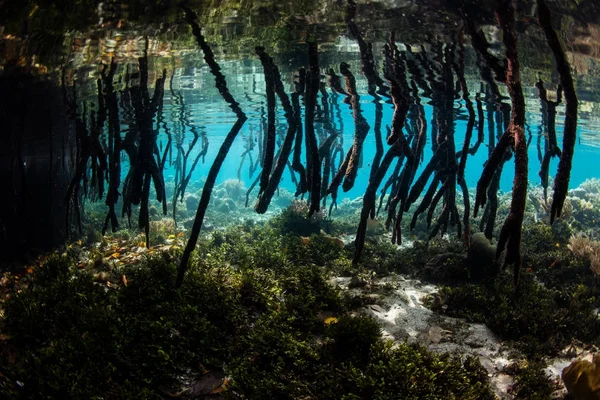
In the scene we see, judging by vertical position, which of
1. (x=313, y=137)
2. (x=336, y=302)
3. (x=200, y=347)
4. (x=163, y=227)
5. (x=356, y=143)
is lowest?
(x=163, y=227)

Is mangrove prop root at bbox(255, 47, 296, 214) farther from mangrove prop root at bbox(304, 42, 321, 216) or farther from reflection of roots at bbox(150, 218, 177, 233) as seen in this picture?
reflection of roots at bbox(150, 218, 177, 233)

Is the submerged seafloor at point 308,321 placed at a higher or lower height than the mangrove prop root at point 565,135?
Result: lower

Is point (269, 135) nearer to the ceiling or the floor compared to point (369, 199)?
nearer to the ceiling

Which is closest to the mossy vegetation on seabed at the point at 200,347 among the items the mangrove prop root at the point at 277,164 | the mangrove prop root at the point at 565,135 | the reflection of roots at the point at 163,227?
the mangrove prop root at the point at 277,164

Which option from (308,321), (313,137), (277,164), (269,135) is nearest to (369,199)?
(313,137)

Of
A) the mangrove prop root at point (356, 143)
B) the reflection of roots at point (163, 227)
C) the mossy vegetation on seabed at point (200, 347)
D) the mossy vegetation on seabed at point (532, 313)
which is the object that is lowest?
the reflection of roots at point (163, 227)

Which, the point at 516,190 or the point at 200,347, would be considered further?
the point at 200,347

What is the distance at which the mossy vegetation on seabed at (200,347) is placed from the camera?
4168 millimetres

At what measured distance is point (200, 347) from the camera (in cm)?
479

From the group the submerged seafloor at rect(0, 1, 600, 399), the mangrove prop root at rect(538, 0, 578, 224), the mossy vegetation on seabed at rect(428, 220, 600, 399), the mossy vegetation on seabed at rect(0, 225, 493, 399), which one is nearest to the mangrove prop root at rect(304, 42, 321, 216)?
the submerged seafloor at rect(0, 1, 600, 399)

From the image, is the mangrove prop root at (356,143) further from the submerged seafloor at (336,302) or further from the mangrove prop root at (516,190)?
the mangrove prop root at (516,190)

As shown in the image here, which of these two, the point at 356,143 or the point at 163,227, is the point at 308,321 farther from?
the point at 163,227

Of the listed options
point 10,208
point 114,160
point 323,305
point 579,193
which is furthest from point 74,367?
point 579,193

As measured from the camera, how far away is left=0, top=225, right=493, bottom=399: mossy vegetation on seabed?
4.17 m
